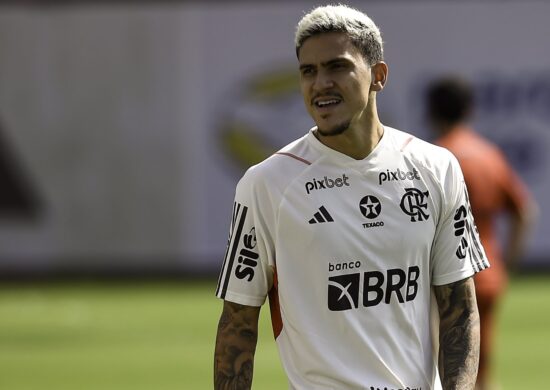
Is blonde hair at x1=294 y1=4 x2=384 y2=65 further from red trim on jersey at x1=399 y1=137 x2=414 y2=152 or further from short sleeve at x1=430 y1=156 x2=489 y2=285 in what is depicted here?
short sleeve at x1=430 y1=156 x2=489 y2=285

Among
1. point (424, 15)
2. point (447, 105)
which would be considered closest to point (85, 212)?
point (424, 15)

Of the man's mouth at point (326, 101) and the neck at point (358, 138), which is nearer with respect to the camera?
the man's mouth at point (326, 101)

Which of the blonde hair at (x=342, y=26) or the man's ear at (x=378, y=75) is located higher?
the blonde hair at (x=342, y=26)

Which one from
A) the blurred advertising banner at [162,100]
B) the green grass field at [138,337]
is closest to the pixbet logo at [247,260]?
the green grass field at [138,337]

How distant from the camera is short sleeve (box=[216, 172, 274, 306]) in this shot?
5.08m

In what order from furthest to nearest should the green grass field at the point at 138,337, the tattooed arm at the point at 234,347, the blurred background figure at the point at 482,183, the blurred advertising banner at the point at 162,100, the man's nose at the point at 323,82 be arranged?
the blurred advertising banner at the point at 162,100 → the green grass field at the point at 138,337 → the blurred background figure at the point at 482,183 → the tattooed arm at the point at 234,347 → the man's nose at the point at 323,82

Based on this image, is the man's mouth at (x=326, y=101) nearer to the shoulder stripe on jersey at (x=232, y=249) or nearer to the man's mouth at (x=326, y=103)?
the man's mouth at (x=326, y=103)

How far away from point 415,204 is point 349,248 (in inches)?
11.9

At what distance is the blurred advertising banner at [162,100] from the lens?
75.4ft

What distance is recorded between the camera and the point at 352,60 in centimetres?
499

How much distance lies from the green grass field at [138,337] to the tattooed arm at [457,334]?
7164mm

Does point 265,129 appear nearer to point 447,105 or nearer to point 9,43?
point 9,43

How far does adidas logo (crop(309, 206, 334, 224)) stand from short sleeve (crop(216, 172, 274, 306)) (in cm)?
17

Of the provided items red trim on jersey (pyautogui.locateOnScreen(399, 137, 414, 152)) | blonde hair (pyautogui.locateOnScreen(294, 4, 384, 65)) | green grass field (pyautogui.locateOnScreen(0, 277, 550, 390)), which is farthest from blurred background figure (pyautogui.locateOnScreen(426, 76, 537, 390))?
blonde hair (pyautogui.locateOnScreen(294, 4, 384, 65))
